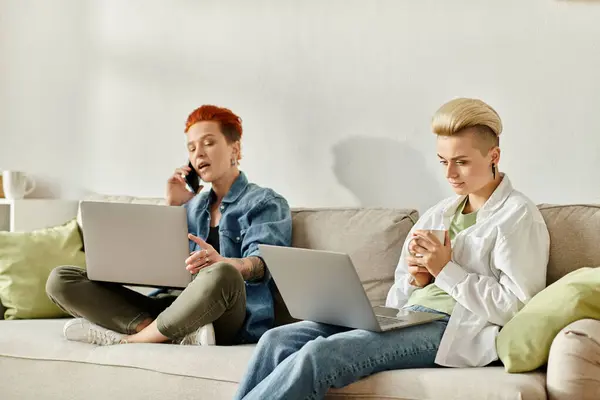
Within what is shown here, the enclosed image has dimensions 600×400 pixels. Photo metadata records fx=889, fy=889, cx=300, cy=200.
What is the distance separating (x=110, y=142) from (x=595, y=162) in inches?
75.8

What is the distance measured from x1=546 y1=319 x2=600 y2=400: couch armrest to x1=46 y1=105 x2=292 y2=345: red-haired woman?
90cm

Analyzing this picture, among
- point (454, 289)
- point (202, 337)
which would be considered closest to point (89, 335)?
point (202, 337)

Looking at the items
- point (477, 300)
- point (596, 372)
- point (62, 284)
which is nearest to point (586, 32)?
point (477, 300)

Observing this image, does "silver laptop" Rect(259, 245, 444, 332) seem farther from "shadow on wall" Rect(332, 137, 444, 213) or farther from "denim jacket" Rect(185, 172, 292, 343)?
"shadow on wall" Rect(332, 137, 444, 213)

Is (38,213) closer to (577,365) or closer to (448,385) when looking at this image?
(448,385)

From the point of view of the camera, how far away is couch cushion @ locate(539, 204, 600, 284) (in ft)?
7.59

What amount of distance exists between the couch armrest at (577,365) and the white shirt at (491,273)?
0.23m

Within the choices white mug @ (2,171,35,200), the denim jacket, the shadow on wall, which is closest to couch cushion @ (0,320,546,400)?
the denim jacket

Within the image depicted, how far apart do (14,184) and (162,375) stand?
5.21ft

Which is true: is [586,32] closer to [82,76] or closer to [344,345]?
[344,345]

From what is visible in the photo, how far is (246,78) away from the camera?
3330 millimetres

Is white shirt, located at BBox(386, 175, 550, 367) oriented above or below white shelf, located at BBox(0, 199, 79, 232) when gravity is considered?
above

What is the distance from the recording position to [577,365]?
1.84 metres

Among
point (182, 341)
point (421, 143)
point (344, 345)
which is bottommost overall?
point (182, 341)
